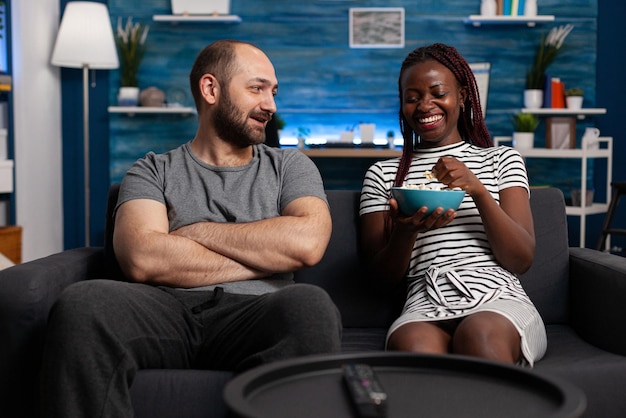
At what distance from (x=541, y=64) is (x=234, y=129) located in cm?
358

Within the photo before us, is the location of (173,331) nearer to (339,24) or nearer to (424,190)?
(424,190)

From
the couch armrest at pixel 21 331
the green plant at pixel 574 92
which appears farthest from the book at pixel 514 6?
the couch armrest at pixel 21 331

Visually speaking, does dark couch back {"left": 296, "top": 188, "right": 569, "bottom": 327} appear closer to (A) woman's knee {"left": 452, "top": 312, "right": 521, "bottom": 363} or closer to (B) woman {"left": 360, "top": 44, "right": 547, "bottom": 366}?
(B) woman {"left": 360, "top": 44, "right": 547, "bottom": 366}

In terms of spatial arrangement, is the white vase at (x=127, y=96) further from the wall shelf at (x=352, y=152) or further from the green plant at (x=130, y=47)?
the wall shelf at (x=352, y=152)

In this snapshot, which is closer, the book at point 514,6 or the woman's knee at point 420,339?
the woman's knee at point 420,339

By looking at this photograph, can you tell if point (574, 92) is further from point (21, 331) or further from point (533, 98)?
point (21, 331)

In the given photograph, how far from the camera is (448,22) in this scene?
17.8 feet

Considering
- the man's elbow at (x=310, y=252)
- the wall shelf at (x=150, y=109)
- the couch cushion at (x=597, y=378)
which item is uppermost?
the wall shelf at (x=150, y=109)

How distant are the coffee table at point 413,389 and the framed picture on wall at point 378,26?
4.45 m

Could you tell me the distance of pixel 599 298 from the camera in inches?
82.4

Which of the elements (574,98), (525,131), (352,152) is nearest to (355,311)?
(352,152)

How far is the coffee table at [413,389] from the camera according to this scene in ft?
3.40

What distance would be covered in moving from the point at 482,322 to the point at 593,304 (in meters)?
0.47

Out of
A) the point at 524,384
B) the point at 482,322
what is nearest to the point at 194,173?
the point at 482,322
